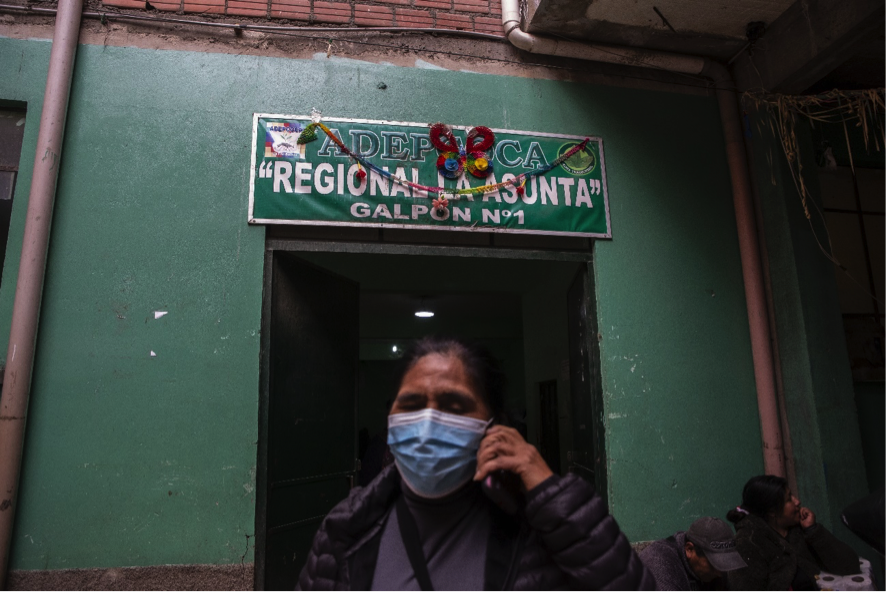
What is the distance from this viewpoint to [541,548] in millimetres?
1437

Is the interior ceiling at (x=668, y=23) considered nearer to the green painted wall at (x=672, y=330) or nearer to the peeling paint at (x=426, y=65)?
the green painted wall at (x=672, y=330)

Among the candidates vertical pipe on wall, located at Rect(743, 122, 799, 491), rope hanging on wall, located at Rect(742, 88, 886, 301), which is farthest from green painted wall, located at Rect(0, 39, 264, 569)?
rope hanging on wall, located at Rect(742, 88, 886, 301)

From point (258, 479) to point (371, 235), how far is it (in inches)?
71.0

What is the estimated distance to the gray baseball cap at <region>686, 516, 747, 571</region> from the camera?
283 centimetres

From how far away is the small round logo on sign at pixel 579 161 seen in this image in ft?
14.3

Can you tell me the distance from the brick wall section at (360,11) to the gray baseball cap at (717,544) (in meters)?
3.79

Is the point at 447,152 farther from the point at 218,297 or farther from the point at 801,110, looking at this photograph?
the point at 801,110

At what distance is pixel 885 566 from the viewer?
4.15 m

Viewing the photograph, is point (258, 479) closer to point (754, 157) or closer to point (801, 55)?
point (754, 157)

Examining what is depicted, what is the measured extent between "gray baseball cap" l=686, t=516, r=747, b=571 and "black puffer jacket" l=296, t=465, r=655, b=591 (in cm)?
173

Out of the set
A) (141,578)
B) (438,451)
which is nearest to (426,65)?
(438,451)

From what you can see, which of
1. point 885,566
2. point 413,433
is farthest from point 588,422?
point 413,433

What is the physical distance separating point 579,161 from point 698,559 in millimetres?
2831

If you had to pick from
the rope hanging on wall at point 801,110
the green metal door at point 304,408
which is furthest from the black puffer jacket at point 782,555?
the green metal door at point 304,408
